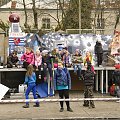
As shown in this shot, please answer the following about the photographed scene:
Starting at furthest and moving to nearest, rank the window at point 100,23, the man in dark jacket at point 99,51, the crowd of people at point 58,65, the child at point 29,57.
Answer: the window at point 100,23, the man in dark jacket at point 99,51, the child at point 29,57, the crowd of people at point 58,65

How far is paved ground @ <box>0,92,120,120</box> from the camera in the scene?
1166 centimetres

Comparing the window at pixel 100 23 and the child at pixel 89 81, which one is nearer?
the child at pixel 89 81

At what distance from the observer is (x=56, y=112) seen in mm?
12664

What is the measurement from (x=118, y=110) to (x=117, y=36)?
6961 millimetres

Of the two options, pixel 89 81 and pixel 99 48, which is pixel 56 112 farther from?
pixel 99 48

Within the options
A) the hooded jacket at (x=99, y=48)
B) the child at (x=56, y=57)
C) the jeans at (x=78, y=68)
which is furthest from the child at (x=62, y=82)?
the hooded jacket at (x=99, y=48)

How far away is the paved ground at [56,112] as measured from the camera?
11.7 meters

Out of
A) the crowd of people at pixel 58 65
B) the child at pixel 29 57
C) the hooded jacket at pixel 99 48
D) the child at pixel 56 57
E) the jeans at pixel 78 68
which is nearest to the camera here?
the crowd of people at pixel 58 65

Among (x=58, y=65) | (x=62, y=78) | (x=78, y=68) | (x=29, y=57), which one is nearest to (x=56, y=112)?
(x=62, y=78)

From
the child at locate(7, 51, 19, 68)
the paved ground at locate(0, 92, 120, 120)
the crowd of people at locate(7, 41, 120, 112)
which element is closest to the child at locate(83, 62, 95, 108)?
the crowd of people at locate(7, 41, 120, 112)

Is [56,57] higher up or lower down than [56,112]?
higher up

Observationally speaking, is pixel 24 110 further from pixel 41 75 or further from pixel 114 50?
pixel 114 50

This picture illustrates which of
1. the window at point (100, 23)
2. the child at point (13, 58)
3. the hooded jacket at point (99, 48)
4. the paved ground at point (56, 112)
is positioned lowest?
the paved ground at point (56, 112)

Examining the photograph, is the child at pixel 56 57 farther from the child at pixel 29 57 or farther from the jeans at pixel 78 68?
the child at pixel 29 57
